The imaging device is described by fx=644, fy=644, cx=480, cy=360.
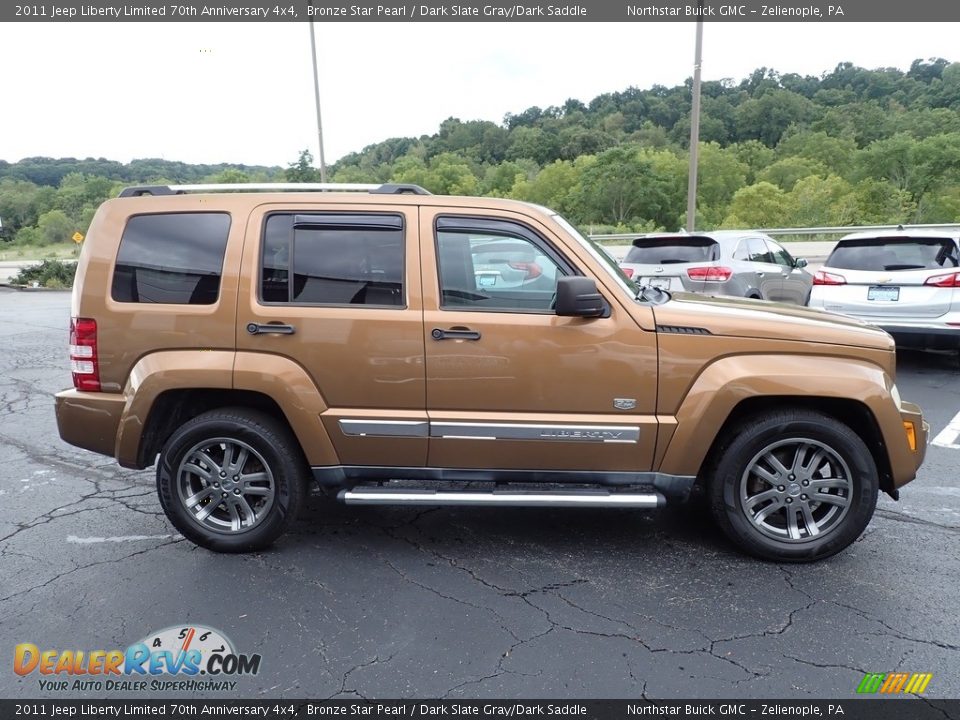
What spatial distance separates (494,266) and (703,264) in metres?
6.20

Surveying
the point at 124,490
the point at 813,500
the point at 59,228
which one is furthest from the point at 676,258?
the point at 59,228

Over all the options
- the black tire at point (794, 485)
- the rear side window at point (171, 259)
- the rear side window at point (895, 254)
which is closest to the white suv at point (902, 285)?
the rear side window at point (895, 254)

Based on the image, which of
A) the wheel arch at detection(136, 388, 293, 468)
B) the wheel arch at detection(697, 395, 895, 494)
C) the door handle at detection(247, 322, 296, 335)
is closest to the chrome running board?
the wheel arch at detection(697, 395, 895, 494)

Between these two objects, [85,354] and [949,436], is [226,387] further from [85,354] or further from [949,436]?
[949,436]

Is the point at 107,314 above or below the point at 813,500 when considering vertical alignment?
above

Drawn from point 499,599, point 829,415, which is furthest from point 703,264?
point 499,599

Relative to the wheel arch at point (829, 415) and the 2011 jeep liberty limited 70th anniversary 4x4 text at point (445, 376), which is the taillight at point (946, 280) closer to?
the 2011 jeep liberty limited 70th anniversary 4x4 text at point (445, 376)

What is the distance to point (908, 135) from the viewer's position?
60719mm

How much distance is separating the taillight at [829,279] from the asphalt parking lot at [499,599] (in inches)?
156

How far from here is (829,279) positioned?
810 centimetres

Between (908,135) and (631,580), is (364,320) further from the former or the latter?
(908,135)

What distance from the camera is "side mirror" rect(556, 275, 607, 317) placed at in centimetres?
327
